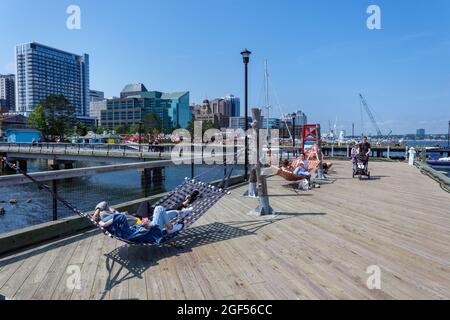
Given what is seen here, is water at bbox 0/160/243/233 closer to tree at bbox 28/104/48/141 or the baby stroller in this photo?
the baby stroller

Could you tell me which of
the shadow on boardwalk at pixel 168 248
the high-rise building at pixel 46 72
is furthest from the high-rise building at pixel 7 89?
the shadow on boardwalk at pixel 168 248

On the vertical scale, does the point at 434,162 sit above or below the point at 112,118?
below

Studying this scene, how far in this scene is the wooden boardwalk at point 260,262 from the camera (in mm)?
3326

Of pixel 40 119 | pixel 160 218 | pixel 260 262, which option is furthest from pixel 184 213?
pixel 40 119

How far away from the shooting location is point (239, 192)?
31.6 ft

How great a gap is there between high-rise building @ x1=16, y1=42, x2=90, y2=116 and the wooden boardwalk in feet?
374

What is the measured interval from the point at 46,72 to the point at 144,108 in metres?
45.9

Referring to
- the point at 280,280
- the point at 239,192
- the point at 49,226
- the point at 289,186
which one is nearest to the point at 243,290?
the point at 280,280

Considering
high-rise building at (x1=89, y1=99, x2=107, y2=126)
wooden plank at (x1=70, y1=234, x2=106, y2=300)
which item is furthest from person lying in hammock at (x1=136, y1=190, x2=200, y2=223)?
high-rise building at (x1=89, y1=99, x2=107, y2=126)

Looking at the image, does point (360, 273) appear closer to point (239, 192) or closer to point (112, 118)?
point (239, 192)

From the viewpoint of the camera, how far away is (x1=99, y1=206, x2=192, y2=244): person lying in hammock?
4.02 m

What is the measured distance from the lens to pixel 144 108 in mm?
150250
